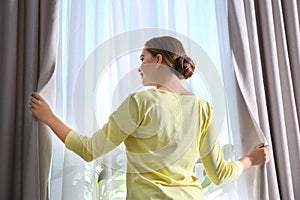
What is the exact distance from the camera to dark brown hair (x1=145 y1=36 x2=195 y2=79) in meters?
1.62

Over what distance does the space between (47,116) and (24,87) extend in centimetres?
20

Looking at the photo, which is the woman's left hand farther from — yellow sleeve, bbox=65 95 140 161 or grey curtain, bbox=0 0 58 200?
yellow sleeve, bbox=65 95 140 161

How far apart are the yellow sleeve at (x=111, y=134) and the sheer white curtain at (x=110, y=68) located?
6.1 inches

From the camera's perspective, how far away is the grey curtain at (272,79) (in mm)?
1886

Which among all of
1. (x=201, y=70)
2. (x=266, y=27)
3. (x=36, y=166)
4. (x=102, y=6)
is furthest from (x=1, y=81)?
(x=266, y=27)

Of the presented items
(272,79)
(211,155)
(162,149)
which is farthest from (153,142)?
(272,79)

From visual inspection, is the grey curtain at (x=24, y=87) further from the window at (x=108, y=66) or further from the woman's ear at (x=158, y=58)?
the woman's ear at (x=158, y=58)

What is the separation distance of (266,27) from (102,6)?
0.71 m

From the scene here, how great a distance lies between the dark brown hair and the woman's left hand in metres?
0.40

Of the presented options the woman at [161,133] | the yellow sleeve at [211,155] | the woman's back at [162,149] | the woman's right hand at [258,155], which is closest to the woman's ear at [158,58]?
the woman at [161,133]

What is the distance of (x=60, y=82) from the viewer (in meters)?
1.74

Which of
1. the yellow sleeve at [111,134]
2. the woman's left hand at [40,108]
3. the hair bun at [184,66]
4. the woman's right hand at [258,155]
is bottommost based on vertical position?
the woman's right hand at [258,155]

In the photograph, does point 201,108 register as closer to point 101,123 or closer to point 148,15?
point 101,123

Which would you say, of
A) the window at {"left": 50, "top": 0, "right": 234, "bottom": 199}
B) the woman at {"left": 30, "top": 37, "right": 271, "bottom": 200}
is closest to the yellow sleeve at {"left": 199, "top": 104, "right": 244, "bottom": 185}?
the woman at {"left": 30, "top": 37, "right": 271, "bottom": 200}
